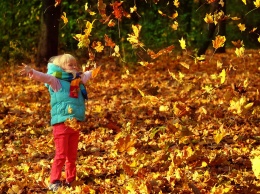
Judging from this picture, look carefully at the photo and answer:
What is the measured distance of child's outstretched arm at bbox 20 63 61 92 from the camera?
4746mm

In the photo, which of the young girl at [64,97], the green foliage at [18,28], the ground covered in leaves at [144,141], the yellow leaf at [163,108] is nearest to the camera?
the young girl at [64,97]

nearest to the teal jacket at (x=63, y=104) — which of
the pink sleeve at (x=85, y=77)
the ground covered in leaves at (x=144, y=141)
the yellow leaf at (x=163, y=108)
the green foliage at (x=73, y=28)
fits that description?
the pink sleeve at (x=85, y=77)

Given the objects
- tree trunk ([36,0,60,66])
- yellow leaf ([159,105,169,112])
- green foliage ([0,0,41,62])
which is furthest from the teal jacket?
green foliage ([0,0,41,62])

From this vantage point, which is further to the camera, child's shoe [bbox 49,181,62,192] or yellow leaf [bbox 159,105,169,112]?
yellow leaf [bbox 159,105,169,112]

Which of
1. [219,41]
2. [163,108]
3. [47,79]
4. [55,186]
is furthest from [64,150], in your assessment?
[163,108]

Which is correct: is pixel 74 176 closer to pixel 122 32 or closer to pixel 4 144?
pixel 4 144

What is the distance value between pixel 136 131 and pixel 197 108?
1.69m

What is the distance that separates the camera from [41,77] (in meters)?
4.84

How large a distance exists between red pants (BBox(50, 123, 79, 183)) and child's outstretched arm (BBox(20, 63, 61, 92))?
39 centimetres

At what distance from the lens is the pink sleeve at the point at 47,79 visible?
479cm

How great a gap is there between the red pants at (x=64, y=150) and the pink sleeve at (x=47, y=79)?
0.37m

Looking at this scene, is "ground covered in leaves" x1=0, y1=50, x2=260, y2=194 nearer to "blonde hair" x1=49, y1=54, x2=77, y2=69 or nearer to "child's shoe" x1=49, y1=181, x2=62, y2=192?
"child's shoe" x1=49, y1=181, x2=62, y2=192

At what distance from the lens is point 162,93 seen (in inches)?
418

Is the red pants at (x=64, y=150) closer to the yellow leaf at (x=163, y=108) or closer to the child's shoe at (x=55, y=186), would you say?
the child's shoe at (x=55, y=186)
